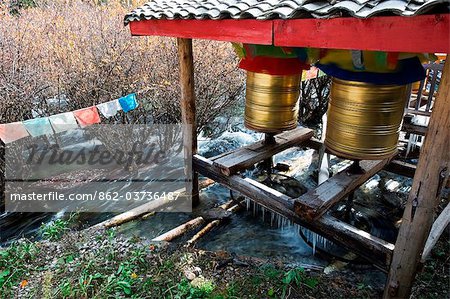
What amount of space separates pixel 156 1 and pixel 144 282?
134 inches

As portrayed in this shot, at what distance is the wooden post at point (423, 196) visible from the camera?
7.23ft

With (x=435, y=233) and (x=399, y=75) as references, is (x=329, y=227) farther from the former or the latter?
(x=399, y=75)

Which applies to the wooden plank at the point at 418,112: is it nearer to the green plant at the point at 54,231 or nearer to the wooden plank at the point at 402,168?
the wooden plank at the point at 402,168

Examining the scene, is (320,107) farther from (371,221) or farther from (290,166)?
(371,221)

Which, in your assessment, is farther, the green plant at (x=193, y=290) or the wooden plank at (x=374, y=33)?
the green plant at (x=193, y=290)

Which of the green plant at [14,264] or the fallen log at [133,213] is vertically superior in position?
the green plant at [14,264]

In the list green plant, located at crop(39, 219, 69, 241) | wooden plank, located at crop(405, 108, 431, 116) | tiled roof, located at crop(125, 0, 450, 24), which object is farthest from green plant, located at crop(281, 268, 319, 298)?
green plant, located at crop(39, 219, 69, 241)

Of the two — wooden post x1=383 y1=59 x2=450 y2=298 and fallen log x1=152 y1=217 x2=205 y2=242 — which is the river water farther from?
wooden post x1=383 y1=59 x2=450 y2=298

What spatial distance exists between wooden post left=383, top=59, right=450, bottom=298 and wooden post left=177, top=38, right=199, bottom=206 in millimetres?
3113

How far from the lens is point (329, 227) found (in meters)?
3.22

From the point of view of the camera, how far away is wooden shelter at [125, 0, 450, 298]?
1.68 m

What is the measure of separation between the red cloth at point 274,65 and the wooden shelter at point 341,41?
0.95m

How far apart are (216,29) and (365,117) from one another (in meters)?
1.62
